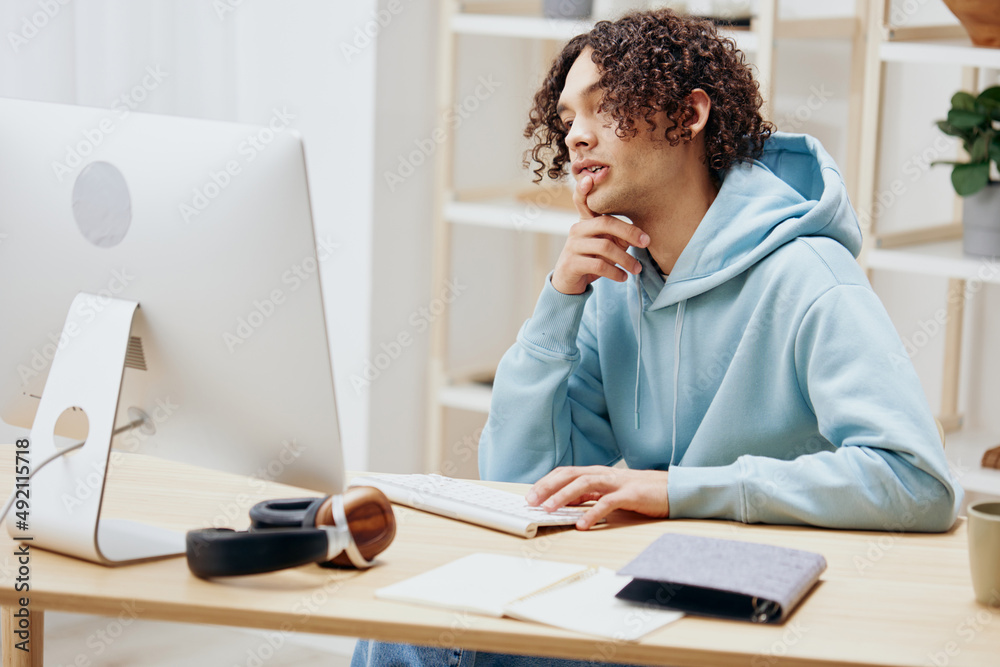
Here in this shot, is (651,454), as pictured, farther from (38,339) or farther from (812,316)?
(38,339)

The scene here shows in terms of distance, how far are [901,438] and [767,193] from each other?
42 centimetres

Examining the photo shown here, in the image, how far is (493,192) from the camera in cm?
284

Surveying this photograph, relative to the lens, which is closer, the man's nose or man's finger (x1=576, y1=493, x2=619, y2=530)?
man's finger (x1=576, y1=493, x2=619, y2=530)

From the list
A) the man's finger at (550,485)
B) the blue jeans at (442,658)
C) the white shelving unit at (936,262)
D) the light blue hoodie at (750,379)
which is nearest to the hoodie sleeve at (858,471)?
the light blue hoodie at (750,379)

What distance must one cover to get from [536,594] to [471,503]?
25cm

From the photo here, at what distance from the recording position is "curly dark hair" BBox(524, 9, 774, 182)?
4.80ft

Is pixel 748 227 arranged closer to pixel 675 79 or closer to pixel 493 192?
pixel 675 79

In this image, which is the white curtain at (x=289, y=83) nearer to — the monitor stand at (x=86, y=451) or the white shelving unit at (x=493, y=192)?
the white shelving unit at (x=493, y=192)

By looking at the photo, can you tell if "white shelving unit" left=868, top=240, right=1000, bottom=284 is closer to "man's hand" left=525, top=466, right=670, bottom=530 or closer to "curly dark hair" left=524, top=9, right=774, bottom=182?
"curly dark hair" left=524, top=9, right=774, bottom=182

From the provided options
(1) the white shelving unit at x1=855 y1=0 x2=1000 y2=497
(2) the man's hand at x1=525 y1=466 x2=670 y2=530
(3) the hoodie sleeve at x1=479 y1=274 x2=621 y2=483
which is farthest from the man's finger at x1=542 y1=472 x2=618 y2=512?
(1) the white shelving unit at x1=855 y1=0 x2=1000 y2=497

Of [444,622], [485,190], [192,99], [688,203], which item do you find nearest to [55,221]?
[444,622]

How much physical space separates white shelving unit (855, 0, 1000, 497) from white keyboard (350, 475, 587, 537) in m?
1.21

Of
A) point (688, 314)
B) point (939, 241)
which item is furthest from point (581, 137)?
point (939, 241)

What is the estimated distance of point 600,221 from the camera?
147 centimetres
